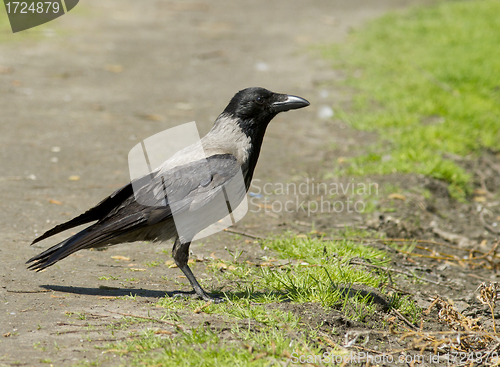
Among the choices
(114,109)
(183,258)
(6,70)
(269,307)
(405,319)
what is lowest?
(405,319)

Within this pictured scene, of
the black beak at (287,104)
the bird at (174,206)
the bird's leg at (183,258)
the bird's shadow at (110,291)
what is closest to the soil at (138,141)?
the bird's shadow at (110,291)

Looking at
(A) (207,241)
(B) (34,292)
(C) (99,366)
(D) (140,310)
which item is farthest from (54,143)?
(C) (99,366)

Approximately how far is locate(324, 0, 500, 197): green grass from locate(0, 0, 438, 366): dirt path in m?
0.71

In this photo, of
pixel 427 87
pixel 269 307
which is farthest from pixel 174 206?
pixel 427 87

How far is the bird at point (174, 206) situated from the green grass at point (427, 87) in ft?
9.96

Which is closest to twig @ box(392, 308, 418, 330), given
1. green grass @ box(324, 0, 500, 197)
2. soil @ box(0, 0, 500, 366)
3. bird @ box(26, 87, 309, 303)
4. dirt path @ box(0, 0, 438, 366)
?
soil @ box(0, 0, 500, 366)

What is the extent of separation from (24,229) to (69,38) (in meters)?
8.08

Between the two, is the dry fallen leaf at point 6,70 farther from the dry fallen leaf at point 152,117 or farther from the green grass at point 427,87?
the green grass at point 427,87

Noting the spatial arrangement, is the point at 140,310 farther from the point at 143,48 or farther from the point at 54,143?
the point at 143,48

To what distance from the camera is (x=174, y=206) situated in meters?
4.18

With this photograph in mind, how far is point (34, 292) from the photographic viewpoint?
4078 mm

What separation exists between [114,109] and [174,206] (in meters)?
5.26

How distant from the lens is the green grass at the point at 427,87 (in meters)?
7.32

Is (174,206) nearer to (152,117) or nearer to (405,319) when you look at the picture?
(405,319)
